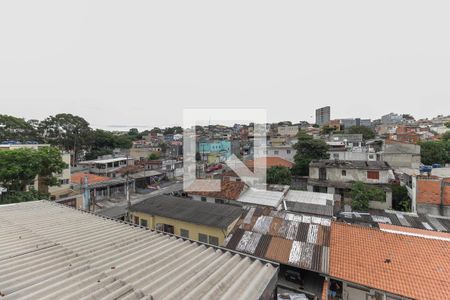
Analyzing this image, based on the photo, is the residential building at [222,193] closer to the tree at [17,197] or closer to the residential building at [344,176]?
the residential building at [344,176]

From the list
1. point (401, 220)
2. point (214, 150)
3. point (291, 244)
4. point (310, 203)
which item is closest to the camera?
point (291, 244)

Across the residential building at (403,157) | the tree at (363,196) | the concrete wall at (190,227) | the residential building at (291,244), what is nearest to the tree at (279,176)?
the tree at (363,196)

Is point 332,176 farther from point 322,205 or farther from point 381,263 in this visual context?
point 381,263

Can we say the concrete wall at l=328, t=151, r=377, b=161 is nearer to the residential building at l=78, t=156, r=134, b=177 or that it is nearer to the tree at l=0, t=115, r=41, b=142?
the residential building at l=78, t=156, r=134, b=177

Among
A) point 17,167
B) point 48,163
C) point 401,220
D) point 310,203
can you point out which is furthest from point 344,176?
point 17,167

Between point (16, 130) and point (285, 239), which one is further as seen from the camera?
point (16, 130)

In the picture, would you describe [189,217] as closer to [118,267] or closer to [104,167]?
[118,267]

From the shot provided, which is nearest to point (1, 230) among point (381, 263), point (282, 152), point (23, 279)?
point (23, 279)

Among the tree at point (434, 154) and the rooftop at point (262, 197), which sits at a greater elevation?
the tree at point (434, 154)
